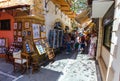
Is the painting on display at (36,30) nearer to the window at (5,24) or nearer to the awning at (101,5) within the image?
the window at (5,24)

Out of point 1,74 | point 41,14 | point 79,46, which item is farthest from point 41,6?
point 79,46

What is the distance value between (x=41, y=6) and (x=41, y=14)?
1.60 feet

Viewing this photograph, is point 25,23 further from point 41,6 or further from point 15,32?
point 41,6

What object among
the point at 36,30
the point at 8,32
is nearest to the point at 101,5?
the point at 36,30

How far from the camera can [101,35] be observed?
383 inches

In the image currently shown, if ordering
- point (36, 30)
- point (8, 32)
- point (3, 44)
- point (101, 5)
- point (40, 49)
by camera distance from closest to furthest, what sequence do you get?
point (101, 5) → point (40, 49) → point (36, 30) → point (8, 32) → point (3, 44)

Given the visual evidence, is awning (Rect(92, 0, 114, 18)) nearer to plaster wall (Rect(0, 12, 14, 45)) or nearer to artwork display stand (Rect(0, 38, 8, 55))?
plaster wall (Rect(0, 12, 14, 45))

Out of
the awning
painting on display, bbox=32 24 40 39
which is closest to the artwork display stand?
painting on display, bbox=32 24 40 39

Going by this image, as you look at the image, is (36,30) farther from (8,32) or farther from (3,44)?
(3,44)

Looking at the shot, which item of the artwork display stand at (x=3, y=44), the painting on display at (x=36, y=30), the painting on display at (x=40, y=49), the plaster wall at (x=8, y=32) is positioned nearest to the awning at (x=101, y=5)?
the painting on display at (x=36, y=30)

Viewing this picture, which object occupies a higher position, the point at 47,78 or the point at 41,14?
the point at 41,14

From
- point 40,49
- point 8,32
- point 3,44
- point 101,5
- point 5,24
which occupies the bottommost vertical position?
point 40,49

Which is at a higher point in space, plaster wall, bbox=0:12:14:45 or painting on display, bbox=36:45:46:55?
plaster wall, bbox=0:12:14:45

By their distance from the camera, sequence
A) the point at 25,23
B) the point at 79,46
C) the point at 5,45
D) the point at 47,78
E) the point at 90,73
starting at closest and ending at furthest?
the point at 47,78
the point at 90,73
the point at 25,23
the point at 5,45
the point at 79,46
